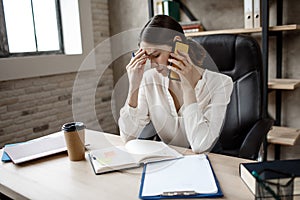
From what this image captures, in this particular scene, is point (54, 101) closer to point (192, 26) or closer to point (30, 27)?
point (30, 27)

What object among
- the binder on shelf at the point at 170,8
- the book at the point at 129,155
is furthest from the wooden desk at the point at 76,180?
the binder on shelf at the point at 170,8

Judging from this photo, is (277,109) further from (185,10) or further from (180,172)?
(180,172)

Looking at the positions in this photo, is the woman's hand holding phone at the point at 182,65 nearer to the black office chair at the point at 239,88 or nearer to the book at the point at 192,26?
the black office chair at the point at 239,88

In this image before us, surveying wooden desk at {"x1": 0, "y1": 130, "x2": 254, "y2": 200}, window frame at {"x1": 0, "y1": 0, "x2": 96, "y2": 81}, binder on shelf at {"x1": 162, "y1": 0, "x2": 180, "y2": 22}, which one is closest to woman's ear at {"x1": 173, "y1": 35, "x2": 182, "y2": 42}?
wooden desk at {"x1": 0, "y1": 130, "x2": 254, "y2": 200}

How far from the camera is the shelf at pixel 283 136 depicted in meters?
1.86

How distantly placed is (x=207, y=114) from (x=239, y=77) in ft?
1.14

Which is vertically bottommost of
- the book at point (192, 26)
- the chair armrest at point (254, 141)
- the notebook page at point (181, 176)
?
the chair armrest at point (254, 141)

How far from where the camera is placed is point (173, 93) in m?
1.38

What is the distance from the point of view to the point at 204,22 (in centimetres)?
235

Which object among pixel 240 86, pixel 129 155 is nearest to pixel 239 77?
pixel 240 86

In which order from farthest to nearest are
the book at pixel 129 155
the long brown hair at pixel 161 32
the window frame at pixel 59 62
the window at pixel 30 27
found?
1. the window at pixel 30 27
2. the window frame at pixel 59 62
3. the long brown hair at pixel 161 32
4. the book at pixel 129 155

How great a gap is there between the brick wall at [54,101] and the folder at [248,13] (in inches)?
54.1

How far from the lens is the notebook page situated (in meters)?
0.76

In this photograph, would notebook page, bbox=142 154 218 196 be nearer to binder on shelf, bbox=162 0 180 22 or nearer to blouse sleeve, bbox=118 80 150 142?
blouse sleeve, bbox=118 80 150 142
